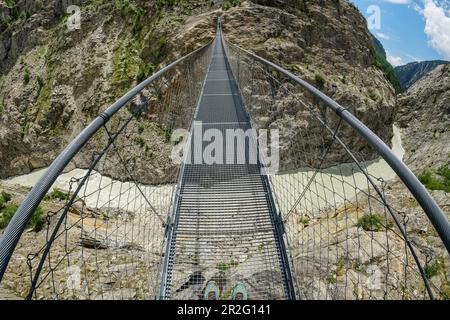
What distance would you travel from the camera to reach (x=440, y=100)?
1535cm

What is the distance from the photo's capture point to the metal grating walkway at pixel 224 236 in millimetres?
2248

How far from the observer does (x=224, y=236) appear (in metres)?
2.67

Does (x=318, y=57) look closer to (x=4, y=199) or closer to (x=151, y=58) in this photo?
(x=151, y=58)

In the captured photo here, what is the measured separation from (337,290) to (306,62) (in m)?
11.7

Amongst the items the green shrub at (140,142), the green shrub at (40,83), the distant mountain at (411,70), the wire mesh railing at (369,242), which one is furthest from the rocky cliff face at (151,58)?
the distant mountain at (411,70)

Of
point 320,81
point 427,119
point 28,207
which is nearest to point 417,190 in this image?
point 28,207

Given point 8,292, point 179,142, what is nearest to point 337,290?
point 8,292

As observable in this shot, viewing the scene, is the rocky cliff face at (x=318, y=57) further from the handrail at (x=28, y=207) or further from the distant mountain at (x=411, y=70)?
the distant mountain at (x=411, y=70)

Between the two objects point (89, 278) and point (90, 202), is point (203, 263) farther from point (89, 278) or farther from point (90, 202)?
point (90, 202)

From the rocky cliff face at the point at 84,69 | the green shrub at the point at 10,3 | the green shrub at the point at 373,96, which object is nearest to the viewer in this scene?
the rocky cliff face at the point at 84,69

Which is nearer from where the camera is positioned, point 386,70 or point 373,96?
point 373,96

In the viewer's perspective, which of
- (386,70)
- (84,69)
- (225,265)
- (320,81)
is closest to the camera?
→ (225,265)

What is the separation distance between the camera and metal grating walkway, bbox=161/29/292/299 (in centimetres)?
225

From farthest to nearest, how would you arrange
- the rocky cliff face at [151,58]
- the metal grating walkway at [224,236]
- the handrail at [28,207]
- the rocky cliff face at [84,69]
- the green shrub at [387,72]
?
the green shrub at [387,72], the rocky cliff face at [84,69], the rocky cliff face at [151,58], the metal grating walkway at [224,236], the handrail at [28,207]
